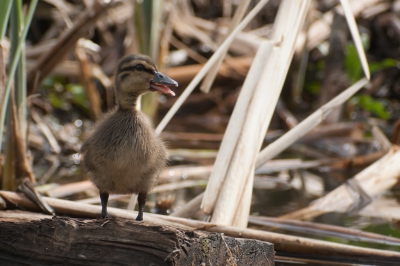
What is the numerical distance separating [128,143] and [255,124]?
35.7 inches

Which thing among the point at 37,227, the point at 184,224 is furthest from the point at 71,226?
the point at 184,224

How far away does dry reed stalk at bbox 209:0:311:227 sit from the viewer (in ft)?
12.2

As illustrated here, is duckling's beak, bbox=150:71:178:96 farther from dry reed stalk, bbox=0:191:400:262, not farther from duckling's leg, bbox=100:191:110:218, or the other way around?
dry reed stalk, bbox=0:191:400:262

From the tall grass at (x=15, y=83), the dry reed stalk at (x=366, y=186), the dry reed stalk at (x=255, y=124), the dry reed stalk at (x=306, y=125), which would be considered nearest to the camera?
the dry reed stalk at (x=255, y=124)

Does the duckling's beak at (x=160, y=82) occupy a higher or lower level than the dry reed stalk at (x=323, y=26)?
lower

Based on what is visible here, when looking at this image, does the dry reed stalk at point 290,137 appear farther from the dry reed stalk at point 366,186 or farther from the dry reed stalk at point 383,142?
the dry reed stalk at point 383,142

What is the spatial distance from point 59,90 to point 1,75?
16.3 ft

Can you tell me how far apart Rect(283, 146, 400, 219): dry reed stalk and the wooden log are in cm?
228

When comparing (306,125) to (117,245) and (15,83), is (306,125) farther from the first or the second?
(15,83)

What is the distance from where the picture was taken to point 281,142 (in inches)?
166

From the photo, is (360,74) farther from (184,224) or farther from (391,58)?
(184,224)

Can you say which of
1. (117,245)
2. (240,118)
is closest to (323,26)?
(240,118)

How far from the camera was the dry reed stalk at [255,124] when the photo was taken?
3714 millimetres

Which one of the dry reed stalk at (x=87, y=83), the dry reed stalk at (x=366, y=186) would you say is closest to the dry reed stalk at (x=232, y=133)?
the dry reed stalk at (x=366, y=186)
